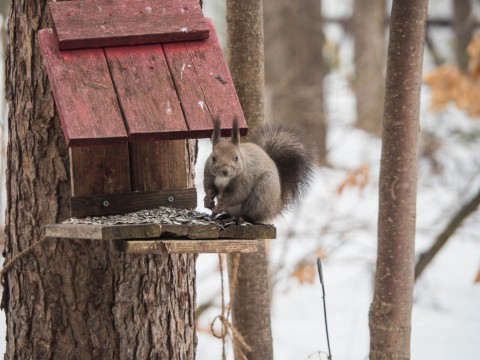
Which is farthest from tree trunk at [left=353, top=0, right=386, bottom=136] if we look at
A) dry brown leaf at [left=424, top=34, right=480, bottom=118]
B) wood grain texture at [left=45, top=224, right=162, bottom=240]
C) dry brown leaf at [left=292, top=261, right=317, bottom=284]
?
wood grain texture at [left=45, top=224, right=162, bottom=240]

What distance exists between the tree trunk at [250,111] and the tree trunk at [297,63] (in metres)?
3.33

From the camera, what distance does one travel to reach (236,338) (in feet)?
10.6

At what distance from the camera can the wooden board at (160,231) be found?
226cm

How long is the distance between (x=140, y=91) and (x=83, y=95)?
0.59 feet

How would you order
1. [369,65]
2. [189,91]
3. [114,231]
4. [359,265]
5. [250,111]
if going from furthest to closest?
[369,65] → [359,265] → [250,111] → [189,91] → [114,231]

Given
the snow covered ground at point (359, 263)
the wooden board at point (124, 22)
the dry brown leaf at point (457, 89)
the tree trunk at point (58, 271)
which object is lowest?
the snow covered ground at point (359, 263)

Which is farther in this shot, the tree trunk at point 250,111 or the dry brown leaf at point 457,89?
the dry brown leaf at point 457,89

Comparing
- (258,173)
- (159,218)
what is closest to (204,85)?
(258,173)

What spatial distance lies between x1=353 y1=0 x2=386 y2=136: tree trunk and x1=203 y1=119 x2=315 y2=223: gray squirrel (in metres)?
3.66

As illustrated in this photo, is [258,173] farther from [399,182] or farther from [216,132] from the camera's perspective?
[399,182]

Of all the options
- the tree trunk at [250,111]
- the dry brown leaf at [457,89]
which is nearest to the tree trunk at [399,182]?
the tree trunk at [250,111]

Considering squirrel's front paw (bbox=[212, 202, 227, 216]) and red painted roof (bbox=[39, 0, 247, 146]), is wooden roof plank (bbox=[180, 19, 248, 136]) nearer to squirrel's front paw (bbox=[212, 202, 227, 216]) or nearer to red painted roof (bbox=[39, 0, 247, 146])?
red painted roof (bbox=[39, 0, 247, 146])

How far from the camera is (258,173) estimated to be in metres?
2.62

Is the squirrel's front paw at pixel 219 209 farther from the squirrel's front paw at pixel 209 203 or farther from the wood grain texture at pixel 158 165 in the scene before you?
the wood grain texture at pixel 158 165
